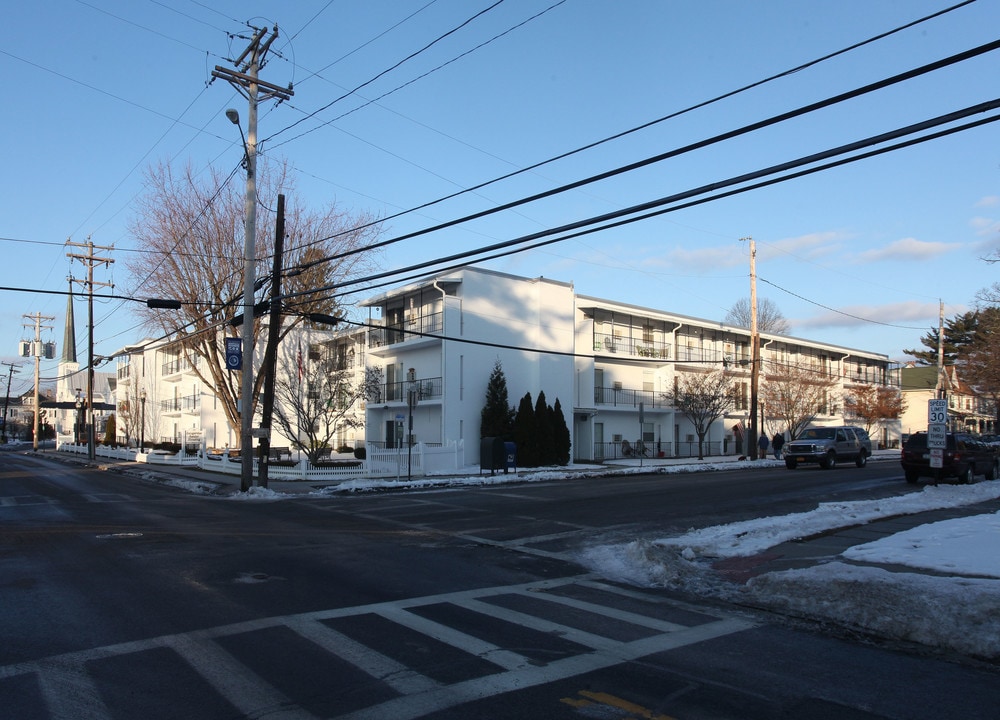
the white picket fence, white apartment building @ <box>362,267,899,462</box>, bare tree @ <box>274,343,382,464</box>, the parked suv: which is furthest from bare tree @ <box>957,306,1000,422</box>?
bare tree @ <box>274,343,382,464</box>

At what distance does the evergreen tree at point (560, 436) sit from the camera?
119 feet

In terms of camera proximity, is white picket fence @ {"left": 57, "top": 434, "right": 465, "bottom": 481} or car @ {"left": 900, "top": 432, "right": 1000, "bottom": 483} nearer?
car @ {"left": 900, "top": 432, "right": 1000, "bottom": 483}

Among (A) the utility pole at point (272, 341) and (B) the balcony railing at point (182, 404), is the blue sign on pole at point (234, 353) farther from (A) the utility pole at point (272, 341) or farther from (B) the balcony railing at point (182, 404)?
(B) the balcony railing at point (182, 404)

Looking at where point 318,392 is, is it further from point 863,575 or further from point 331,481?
point 863,575

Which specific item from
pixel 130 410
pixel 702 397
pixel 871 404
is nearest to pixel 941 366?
pixel 871 404

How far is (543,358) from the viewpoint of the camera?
3816cm

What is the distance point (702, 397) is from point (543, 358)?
10154mm

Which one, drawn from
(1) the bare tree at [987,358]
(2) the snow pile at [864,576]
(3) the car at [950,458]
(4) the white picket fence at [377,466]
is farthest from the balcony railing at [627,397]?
(2) the snow pile at [864,576]

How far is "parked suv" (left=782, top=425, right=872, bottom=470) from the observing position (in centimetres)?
3219

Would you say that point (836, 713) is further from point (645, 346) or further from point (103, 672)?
point (645, 346)

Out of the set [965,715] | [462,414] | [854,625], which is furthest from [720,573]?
[462,414]

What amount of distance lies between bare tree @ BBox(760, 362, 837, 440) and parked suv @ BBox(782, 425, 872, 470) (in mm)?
13899

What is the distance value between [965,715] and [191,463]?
1480 inches

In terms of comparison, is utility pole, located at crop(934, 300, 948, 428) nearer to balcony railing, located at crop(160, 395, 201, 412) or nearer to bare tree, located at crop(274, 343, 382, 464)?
bare tree, located at crop(274, 343, 382, 464)
